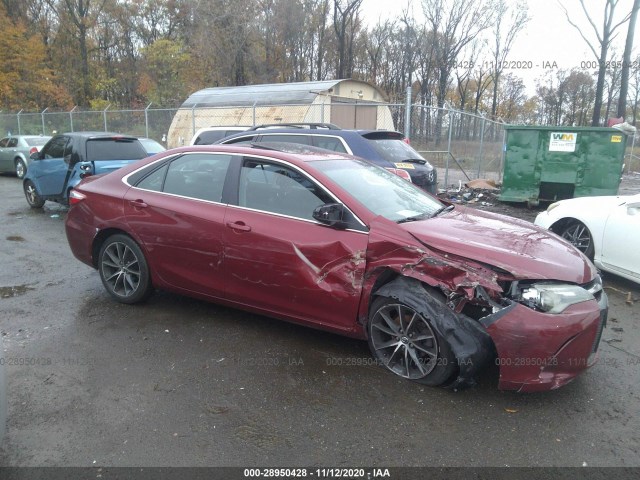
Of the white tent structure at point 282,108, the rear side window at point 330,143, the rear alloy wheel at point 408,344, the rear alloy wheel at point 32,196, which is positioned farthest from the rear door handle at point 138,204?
the white tent structure at point 282,108

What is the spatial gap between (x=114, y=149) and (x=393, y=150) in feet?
16.8

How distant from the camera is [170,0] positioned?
40375 millimetres

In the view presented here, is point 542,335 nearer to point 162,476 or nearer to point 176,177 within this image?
point 162,476

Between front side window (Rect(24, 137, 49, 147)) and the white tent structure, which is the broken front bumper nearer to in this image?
the white tent structure

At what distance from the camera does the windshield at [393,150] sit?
8.12 m

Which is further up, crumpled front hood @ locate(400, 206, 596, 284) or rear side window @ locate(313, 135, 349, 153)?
rear side window @ locate(313, 135, 349, 153)

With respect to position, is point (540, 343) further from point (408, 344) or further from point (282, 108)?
point (282, 108)

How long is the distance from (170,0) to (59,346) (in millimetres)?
43095

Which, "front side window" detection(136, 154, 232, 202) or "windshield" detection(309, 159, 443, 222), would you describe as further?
"front side window" detection(136, 154, 232, 202)

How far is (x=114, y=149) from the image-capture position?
29.7 ft

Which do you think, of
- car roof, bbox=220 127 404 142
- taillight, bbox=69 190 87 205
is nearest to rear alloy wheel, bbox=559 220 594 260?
car roof, bbox=220 127 404 142

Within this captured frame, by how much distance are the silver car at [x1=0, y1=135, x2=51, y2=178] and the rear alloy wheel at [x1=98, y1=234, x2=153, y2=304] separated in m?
12.8

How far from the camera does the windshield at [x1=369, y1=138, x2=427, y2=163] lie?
8.12 meters

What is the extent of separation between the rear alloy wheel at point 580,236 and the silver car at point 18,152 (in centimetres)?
1531
